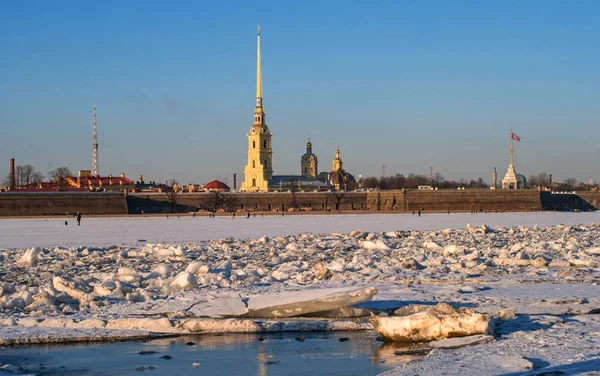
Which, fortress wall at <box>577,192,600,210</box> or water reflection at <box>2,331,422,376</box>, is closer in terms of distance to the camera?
water reflection at <box>2,331,422,376</box>

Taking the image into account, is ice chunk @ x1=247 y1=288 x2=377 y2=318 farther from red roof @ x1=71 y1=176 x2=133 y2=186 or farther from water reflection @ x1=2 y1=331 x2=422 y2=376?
red roof @ x1=71 y1=176 x2=133 y2=186

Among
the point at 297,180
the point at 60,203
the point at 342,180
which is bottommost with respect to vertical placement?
the point at 60,203

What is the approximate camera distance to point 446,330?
948cm

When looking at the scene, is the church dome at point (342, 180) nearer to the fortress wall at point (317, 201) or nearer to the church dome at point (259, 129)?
the church dome at point (259, 129)

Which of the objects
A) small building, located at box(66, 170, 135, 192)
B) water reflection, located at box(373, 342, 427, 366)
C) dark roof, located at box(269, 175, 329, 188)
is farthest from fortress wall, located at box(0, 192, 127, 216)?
water reflection, located at box(373, 342, 427, 366)

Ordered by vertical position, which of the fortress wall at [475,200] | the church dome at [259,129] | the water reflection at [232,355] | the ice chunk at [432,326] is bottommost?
the water reflection at [232,355]

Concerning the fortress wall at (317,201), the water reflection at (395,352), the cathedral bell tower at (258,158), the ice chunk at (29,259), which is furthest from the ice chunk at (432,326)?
the cathedral bell tower at (258,158)

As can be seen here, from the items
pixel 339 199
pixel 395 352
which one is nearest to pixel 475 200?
pixel 339 199

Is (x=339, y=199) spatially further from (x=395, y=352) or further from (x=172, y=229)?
(x=395, y=352)

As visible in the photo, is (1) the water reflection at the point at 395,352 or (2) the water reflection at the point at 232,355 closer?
(2) the water reflection at the point at 232,355

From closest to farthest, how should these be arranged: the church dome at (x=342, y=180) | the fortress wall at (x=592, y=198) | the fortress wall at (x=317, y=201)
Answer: the fortress wall at (x=317, y=201)
the fortress wall at (x=592, y=198)
the church dome at (x=342, y=180)

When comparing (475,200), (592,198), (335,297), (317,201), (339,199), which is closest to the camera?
(335,297)

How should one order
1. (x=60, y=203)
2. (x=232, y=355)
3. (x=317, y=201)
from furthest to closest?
(x=317, y=201)
(x=60, y=203)
(x=232, y=355)

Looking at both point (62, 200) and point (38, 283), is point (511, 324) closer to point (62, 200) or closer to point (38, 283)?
point (38, 283)
